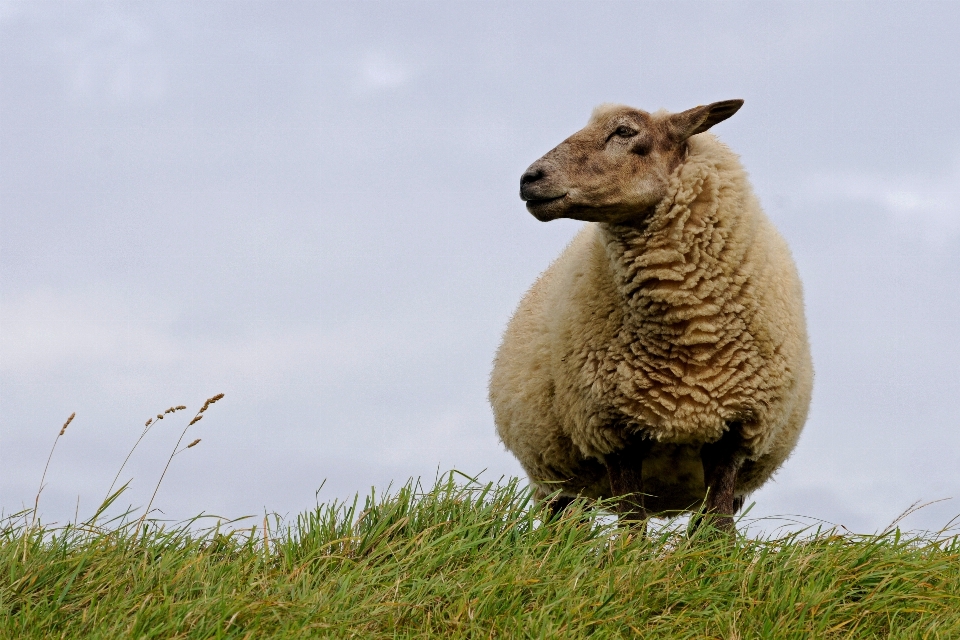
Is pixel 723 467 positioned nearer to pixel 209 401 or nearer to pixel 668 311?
pixel 668 311

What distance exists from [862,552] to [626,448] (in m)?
1.65

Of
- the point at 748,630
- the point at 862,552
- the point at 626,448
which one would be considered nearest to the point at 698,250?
the point at 626,448

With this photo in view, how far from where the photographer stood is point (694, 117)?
21.5 feet

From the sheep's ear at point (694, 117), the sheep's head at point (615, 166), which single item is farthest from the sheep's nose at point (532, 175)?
the sheep's ear at point (694, 117)

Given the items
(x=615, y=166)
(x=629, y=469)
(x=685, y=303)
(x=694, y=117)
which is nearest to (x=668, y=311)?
(x=685, y=303)

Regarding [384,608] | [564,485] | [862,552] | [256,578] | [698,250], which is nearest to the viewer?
[384,608]

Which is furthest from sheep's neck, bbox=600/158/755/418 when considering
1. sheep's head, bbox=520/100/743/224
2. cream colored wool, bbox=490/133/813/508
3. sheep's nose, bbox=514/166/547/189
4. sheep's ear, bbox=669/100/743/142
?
sheep's nose, bbox=514/166/547/189

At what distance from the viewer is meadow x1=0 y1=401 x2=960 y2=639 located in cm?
427

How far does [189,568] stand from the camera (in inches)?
181

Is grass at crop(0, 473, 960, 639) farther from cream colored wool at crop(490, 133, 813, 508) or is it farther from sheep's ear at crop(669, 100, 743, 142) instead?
sheep's ear at crop(669, 100, 743, 142)

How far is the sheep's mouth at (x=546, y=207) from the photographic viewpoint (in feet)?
20.4

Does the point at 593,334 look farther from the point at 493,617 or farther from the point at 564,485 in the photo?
the point at 493,617

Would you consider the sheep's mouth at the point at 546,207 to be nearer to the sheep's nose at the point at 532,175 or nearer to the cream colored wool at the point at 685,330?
the sheep's nose at the point at 532,175

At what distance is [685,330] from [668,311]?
145 millimetres
